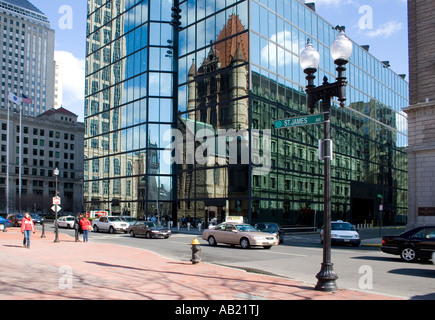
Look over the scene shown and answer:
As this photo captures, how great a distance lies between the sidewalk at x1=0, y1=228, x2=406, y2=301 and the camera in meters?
8.59

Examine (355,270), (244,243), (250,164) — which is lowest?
(244,243)

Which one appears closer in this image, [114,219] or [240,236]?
[240,236]

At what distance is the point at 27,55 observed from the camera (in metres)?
154

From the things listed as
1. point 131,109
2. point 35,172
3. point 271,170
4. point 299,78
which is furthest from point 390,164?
point 35,172

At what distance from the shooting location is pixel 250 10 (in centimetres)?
4097

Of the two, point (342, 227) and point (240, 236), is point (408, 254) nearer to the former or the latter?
point (240, 236)

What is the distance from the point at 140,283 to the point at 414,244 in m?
11.1

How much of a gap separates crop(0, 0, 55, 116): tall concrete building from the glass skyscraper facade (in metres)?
101

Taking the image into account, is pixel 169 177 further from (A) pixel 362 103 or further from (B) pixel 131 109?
(A) pixel 362 103

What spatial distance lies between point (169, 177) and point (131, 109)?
426 inches

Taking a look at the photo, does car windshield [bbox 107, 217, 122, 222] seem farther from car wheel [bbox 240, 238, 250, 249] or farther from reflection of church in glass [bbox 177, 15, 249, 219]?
car wheel [bbox 240, 238, 250, 249]

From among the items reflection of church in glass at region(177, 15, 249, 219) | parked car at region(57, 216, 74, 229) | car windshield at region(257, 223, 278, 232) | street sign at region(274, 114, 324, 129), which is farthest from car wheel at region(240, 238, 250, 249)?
parked car at region(57, 216, 74, 229)

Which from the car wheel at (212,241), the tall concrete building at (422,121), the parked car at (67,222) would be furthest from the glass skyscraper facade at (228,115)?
the car wheel at (212,241)

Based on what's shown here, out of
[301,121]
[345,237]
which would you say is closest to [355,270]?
[301,121]
